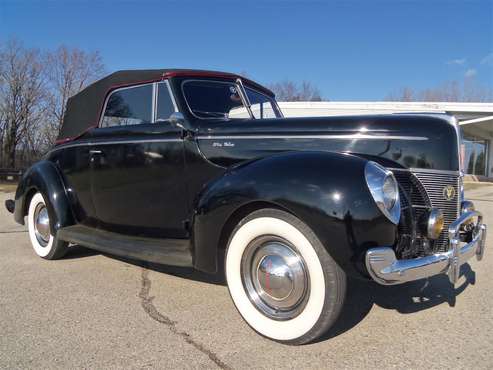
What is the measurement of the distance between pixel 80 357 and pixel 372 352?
1.62 m

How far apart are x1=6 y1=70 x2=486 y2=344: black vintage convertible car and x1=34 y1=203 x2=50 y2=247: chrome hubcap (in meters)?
0.49

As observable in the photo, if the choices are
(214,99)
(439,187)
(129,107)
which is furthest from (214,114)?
(439,187)

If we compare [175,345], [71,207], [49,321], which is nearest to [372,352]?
[175,345]

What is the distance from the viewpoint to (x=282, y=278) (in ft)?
7.91

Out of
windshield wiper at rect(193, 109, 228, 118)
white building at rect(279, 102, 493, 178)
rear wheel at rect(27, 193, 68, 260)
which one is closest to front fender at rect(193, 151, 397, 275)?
windshield wiper at rect(193, 109, 228, 118)

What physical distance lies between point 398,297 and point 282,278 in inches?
51.7

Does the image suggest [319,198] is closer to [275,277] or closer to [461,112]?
[275,277]

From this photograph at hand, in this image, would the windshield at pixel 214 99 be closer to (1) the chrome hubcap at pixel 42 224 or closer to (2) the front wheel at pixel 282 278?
(2) the front wheel at pixel 282 278

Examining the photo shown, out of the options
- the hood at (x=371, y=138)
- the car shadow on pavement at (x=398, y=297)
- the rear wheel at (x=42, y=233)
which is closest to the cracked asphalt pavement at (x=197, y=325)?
the car shadow on pavement at (x=398, y=297)

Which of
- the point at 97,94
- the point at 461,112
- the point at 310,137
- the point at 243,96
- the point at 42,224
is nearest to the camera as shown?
the point at 310,137

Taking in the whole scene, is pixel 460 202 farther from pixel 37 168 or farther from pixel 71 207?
pixel 37 168

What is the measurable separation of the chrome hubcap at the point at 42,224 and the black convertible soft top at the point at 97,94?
0.79 m

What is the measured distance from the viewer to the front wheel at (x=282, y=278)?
224 cm

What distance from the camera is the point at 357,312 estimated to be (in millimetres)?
2889
